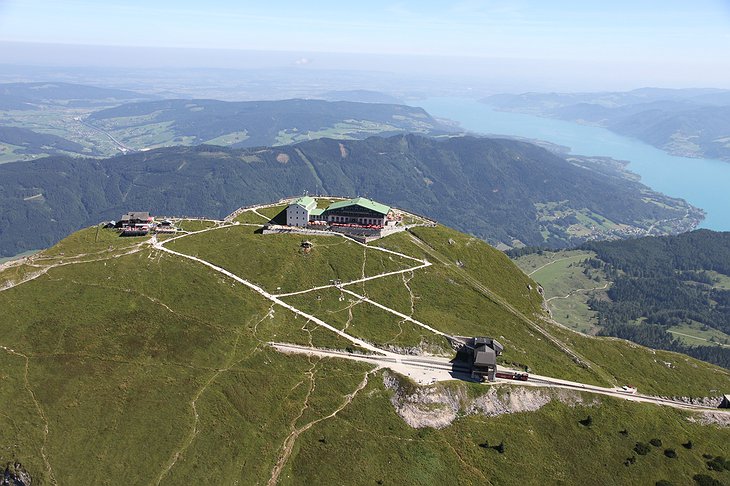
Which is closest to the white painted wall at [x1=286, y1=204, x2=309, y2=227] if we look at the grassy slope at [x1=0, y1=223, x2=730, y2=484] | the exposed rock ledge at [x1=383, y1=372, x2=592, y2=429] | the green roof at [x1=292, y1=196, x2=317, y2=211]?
the green roof at [x1=292, y1=196, x2=317, y2=211]

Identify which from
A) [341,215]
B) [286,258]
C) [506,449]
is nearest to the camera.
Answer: [506,449]

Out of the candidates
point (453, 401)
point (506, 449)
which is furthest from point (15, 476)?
point (506, 449)

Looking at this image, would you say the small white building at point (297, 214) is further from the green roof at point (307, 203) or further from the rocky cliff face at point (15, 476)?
the rocky cliff face at point (15, 476)

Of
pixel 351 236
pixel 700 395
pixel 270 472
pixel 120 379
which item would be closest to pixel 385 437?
pixel 270 472

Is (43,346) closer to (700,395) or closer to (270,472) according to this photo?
(270,472)

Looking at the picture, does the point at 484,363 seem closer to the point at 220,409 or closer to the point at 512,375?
the point at 512,375
